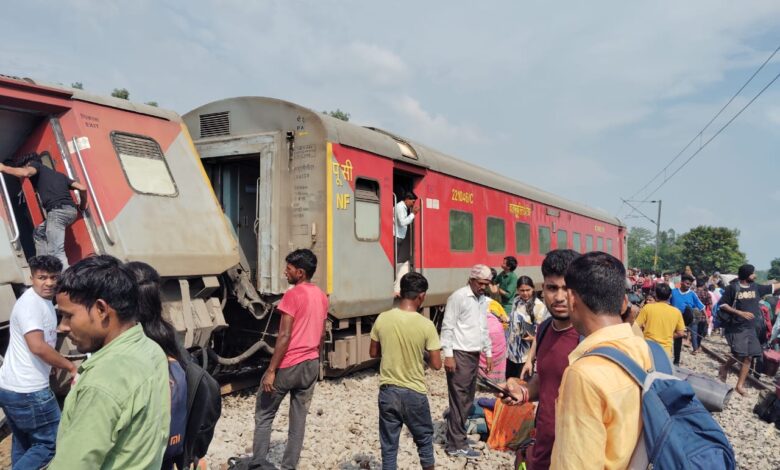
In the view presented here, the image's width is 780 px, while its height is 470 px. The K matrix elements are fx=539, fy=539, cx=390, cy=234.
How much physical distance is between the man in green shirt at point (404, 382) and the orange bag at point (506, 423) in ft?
4.66

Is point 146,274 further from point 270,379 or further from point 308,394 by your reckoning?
point 308,394

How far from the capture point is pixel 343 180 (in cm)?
670

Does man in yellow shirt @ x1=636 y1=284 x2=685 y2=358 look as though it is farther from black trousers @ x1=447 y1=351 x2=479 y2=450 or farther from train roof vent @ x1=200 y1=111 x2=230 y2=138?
train roof vent @ x1=200 y1=111 x2=230 y2=138

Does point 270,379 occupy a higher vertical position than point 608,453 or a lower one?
lower

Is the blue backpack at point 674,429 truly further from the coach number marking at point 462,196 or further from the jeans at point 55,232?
the coach number marking at point 462,196

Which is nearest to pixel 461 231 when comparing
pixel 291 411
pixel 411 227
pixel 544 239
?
pixel 411 227

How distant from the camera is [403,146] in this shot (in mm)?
8320

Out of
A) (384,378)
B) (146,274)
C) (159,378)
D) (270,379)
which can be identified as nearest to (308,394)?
(270,379)

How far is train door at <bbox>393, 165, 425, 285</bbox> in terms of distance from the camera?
8172 mm

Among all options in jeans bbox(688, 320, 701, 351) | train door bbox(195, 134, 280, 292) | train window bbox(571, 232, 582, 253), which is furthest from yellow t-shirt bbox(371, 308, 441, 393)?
train window bbox(571, 232, 582, 253)

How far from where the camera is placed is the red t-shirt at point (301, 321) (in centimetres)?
407

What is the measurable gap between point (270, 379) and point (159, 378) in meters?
2.27

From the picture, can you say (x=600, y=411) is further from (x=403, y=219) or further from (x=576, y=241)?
(x=576, y=241)

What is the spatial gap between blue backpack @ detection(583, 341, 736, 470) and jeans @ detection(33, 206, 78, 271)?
14.6 feet
